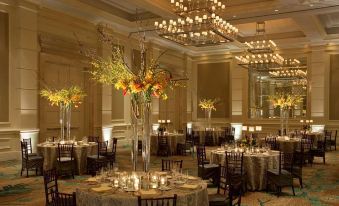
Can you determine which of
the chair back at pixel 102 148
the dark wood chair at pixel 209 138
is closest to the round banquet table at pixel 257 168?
the chair back at pixel 102 148

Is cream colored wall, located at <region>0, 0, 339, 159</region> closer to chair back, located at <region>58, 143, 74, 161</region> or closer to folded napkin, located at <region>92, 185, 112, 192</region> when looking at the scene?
chair back, located at <region>58, 143, 74, 161</region>

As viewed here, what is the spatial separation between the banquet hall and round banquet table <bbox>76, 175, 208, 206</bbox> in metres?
0.01

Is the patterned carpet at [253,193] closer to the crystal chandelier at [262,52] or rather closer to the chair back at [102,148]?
the chair back at [102,148]

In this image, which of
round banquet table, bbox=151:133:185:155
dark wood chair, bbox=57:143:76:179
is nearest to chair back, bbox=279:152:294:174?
dark wood chair, bbox=57:143:76:179

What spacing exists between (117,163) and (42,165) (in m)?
2.32

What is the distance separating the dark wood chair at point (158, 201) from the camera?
3.53 m

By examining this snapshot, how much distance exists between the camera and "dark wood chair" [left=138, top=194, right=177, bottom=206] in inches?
139

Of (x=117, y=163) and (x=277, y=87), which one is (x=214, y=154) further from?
(x=277, y=87)

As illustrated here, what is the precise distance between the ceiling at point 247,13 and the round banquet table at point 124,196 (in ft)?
23.9

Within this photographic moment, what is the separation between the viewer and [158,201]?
3689 mm

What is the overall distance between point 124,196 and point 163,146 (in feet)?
27.3

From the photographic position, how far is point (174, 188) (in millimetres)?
4250

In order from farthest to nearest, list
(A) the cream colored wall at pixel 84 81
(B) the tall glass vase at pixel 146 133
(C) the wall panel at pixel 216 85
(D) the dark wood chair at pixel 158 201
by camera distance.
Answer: (C) the wall panel at pixel 216 85 < (A) the cream colored wall at pixel 84 81 < (B) the tall glass vase at pixel 146 133 < (D) the dark wood chair at pixel 158 201

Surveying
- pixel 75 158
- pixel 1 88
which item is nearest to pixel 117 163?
pixel 75 158
